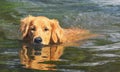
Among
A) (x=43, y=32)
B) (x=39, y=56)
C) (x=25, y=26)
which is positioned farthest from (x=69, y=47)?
(x=25, y=26)

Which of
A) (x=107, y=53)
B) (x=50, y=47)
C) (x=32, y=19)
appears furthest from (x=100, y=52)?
(x=32, y=19)

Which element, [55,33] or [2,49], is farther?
[55,33]

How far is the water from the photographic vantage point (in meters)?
6.35

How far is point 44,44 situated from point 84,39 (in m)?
1.14

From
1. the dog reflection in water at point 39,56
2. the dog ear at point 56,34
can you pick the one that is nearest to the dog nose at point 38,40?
the dog reflection in water at point 39,56

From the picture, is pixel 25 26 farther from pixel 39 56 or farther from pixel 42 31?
pixel 39 56

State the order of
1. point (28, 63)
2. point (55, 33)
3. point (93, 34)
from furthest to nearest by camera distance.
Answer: point (93, 34) → point (55, 33) → point (28, 63)

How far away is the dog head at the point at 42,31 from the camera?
878 cm

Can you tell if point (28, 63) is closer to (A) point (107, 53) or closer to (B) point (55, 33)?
(A) point (107, 53)

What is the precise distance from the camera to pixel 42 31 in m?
8.84

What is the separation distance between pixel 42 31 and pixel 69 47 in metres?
0.87

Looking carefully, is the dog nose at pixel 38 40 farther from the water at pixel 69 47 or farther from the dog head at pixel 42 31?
the water at pixel 69 47

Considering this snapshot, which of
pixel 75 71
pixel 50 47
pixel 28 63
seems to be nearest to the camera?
pixel 75 71

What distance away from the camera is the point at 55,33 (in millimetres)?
9188
